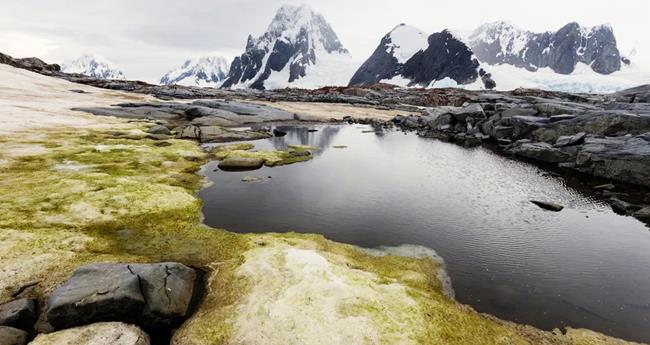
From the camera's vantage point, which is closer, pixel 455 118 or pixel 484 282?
pixel 484 282

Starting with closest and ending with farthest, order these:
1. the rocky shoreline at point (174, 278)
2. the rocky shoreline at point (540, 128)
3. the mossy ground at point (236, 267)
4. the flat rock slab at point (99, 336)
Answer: the flat rock slab at point (99, 336)
the rocky shoreline at point (174, 278)
the mossy ground at point (236, 267)
the rocky shoreline at point (540, 128)

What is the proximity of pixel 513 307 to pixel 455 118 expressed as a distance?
217 ft

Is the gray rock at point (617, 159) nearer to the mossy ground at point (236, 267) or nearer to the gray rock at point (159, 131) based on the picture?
the mossy ground at point (236, 267)

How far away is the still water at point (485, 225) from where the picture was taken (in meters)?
16.8

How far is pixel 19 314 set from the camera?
42.6ft

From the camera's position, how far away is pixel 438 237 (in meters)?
23.3

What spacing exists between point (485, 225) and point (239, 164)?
79.5ft

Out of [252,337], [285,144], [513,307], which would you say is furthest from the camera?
[285,144]

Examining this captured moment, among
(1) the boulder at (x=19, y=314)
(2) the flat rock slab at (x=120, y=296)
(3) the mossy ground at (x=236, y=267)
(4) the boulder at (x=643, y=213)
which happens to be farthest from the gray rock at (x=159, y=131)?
(4) the boulder at (x=643, y=213)

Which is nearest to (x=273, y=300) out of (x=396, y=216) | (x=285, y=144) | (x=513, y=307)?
(x=513, y=307)

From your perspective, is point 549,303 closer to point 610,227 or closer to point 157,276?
point 610,227

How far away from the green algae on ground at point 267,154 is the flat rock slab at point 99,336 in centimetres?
2885

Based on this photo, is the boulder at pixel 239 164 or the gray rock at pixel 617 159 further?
the boulder at pixel 239 164

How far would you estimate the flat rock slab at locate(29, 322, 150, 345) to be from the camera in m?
12.1
